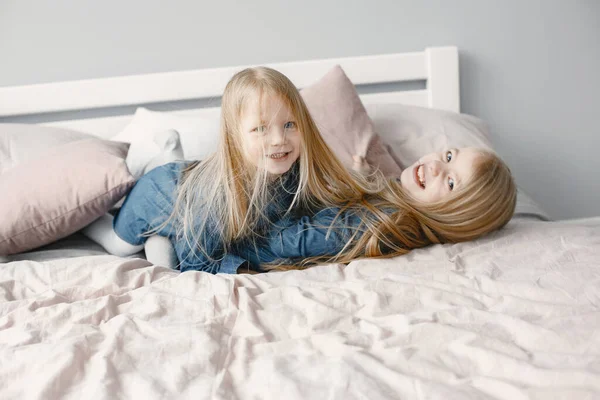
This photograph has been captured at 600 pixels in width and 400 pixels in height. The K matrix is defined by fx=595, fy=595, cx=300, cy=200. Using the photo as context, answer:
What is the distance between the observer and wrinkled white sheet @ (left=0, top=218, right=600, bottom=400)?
743mm

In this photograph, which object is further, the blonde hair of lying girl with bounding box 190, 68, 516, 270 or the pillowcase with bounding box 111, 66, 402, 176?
the pillowcase with bounding box 111, 66, 402, 176

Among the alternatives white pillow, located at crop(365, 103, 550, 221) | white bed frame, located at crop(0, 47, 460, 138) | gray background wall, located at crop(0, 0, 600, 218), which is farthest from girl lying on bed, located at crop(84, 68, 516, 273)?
gray background wall, located at crop(0, 0, 600, 218)

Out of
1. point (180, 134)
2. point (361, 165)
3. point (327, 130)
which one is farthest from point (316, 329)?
point (180, 134)

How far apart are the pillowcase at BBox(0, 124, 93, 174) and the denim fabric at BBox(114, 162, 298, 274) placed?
40cm

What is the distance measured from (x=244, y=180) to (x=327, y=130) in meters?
0.47

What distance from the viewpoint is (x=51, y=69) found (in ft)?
6.88

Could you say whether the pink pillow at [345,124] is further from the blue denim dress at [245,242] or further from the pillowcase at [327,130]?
the blue denim dress at [245,242]

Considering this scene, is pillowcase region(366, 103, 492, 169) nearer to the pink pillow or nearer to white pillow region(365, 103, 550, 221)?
white pillow region(365, 103, 550, 221)

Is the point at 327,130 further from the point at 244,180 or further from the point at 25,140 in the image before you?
the point at 25,140

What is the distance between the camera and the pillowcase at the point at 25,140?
1729 millimetres

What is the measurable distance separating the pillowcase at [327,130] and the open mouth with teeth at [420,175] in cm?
21

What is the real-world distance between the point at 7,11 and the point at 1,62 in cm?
18

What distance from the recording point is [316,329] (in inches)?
36.9

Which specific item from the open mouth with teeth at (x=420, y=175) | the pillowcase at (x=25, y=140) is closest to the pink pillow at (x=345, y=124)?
the open mouth with teeth at (x=420, y=175)
